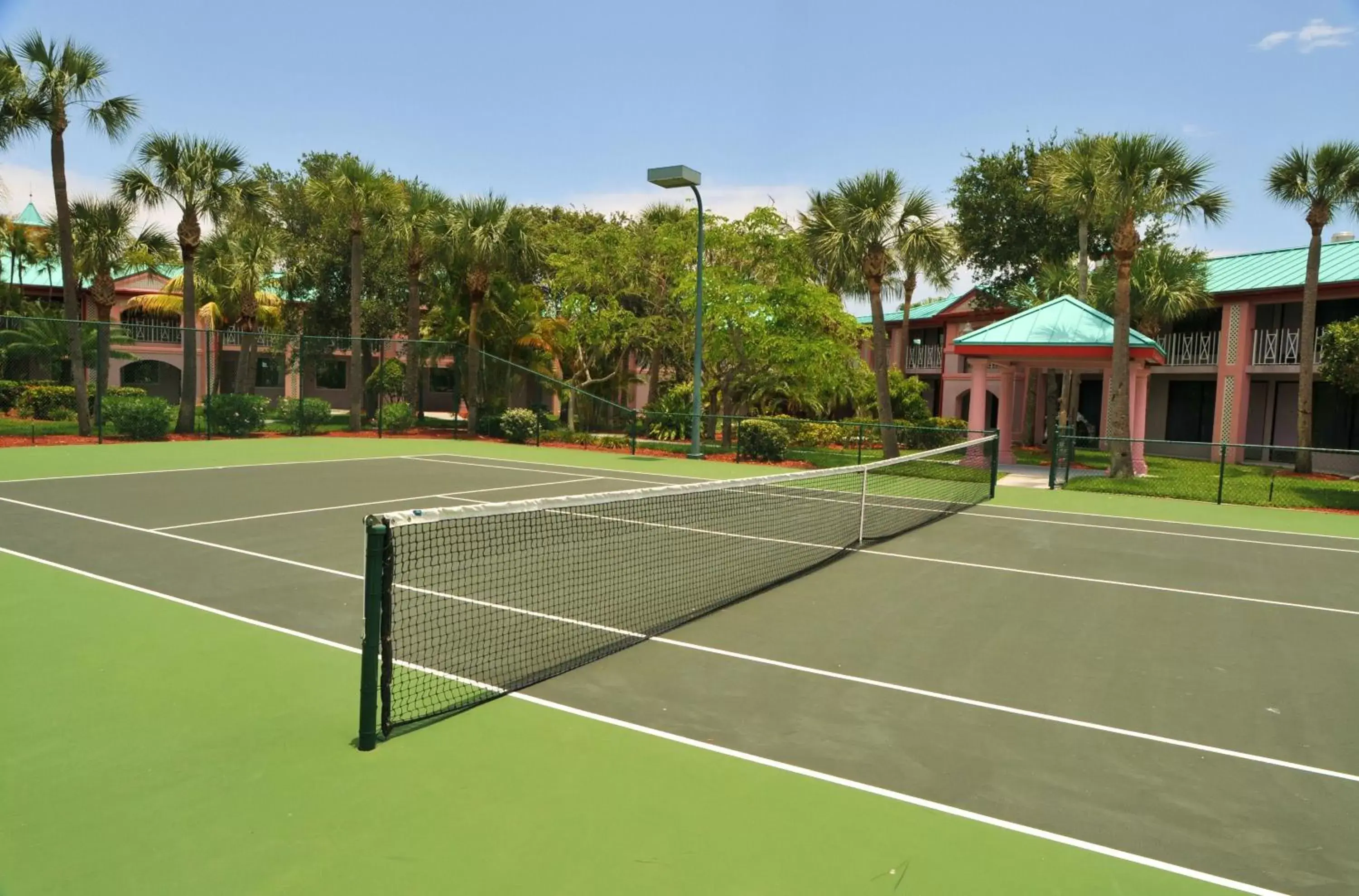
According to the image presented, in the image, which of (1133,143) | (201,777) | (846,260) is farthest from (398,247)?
(201,777)

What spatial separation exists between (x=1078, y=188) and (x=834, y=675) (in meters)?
20.6

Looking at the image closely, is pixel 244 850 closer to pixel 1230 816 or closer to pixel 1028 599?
pixel 1230 816

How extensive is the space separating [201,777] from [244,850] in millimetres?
879

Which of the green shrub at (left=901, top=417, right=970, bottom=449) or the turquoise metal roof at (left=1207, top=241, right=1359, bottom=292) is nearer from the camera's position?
the turquoise metal roof at (left=1207, top=241, right=1359, bottom=292)

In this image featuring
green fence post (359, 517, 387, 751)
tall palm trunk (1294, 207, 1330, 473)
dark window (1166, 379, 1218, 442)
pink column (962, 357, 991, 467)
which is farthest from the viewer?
dark window (1166, 379, 1218, 442)

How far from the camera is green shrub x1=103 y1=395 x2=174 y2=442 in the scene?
2484cm

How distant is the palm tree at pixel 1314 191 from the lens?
23969 mm

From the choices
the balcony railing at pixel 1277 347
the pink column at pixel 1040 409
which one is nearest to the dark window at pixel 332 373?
the pink column at pixel 1040 409

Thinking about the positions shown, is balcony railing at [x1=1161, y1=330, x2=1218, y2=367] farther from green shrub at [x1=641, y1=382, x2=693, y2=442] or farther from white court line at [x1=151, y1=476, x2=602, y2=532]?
white court line at [x1=151, y1=476, x2=602, y2=532]

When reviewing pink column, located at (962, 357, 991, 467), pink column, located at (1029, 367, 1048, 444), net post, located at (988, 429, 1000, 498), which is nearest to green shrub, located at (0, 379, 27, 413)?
net post, located at (988, 429, 1000, 498)

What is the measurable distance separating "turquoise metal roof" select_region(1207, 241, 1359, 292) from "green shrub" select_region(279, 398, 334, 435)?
29814 millimetres

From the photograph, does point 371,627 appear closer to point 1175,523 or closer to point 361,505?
point 361,505

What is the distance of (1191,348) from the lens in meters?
32.3

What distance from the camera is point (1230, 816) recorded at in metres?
4.65
